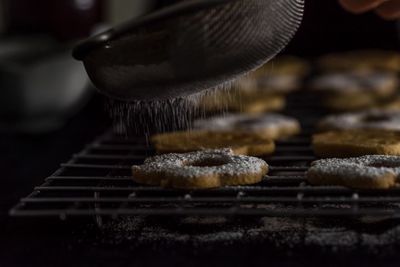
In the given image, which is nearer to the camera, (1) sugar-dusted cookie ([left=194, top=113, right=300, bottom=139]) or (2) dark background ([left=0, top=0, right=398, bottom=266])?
(2) dark background ([left=0, top=0, right=398, bottom=266])

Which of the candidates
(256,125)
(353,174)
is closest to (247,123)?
(256,125)

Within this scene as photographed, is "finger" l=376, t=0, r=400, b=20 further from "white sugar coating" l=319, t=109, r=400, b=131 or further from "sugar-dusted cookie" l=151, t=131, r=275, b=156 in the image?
"sugar-dusted cookie" l=151, t=131, r=275, b=156

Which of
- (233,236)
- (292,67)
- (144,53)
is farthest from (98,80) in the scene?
(292,67)

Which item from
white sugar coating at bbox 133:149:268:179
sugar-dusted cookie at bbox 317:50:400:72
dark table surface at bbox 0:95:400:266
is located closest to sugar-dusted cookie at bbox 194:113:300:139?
white sugar coating at bbox 133:149:268:179

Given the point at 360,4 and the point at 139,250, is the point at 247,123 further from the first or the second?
the point at 139,250

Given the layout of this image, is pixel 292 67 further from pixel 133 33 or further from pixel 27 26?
pixel 133 33

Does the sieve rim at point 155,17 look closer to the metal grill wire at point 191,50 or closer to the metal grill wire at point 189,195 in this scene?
the metal grill wire at point 191,50

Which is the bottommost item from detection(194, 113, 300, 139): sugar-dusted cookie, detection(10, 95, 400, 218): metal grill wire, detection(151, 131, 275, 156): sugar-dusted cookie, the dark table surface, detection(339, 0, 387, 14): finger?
the dark table surface
